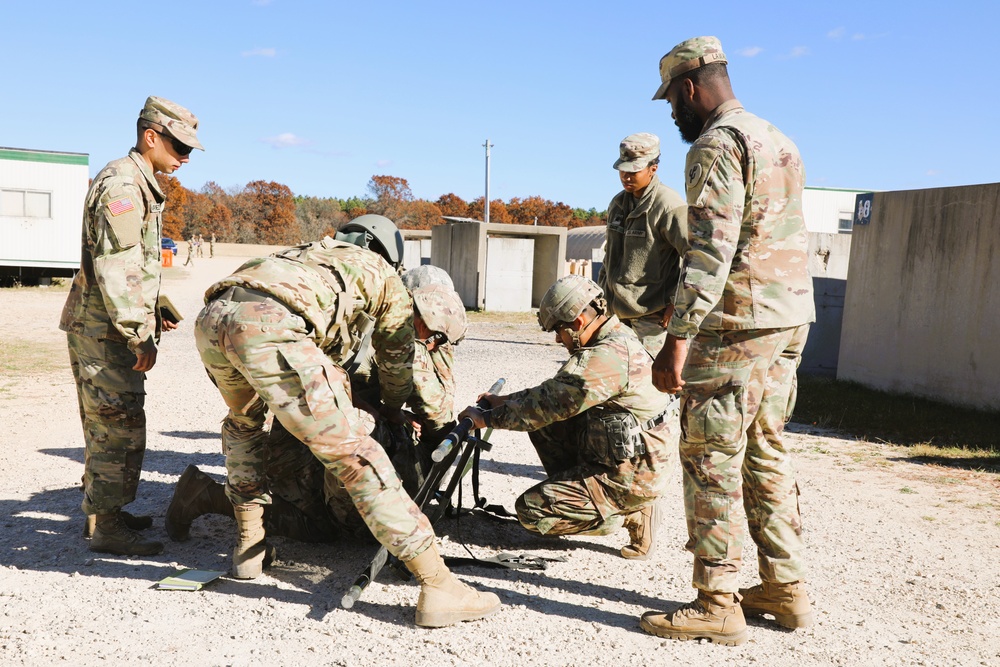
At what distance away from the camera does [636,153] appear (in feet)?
16.8

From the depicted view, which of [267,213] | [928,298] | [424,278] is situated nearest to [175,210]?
[267,213]

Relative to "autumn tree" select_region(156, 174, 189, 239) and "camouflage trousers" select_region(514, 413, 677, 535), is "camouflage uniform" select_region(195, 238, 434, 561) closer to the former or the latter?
"camouflage trousers" select_region(514, 413, 677, 535)

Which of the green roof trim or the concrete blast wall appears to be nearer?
the concrete blast wall

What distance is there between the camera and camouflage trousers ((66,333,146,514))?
388 cm

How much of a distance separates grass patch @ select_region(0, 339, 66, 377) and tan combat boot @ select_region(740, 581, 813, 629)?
8.73 metres

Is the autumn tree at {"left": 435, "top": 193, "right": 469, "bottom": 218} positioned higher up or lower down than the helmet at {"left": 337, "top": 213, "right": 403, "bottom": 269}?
higher up

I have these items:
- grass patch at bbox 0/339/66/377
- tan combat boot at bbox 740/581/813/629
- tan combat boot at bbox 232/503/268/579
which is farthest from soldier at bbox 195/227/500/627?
grass patch at bbox 0/339/66/377

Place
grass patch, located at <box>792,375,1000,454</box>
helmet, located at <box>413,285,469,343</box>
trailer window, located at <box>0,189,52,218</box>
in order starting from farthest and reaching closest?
trailer window, located at <box>0,189,52,218</box>, grass patch, located at <box>792,375,1000,454</box>, helmet, located at <box>413,285,469,343</box>

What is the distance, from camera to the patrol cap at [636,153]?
201 inches

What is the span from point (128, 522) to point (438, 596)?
6.62 feet

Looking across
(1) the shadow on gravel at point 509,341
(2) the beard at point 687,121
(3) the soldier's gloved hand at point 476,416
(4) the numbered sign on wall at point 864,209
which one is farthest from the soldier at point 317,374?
(1) the shadow on gravel at point 509,341

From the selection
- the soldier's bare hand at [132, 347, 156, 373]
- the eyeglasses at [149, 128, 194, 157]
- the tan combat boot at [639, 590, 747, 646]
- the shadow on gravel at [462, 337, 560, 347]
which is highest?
the eyeglasses at [149, 128, 194, 157]

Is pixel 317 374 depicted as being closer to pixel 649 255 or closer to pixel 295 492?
pixel 295 492

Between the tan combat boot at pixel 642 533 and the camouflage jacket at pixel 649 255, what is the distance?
1360 millimetres
